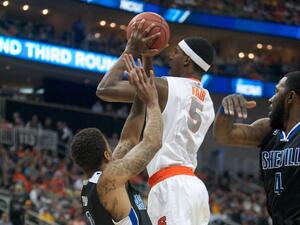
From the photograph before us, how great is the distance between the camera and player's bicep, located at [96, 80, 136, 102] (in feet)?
18.2

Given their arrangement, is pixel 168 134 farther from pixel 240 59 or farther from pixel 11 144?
pixel 240 59

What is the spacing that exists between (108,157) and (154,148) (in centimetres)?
32

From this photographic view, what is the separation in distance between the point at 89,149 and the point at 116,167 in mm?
241

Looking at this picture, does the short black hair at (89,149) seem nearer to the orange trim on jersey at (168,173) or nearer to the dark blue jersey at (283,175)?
the orange trim on jersey at (168,173)

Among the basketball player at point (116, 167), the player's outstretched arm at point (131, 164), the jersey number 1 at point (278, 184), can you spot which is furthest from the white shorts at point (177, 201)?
the player's outstretched arm at point (131, 164)

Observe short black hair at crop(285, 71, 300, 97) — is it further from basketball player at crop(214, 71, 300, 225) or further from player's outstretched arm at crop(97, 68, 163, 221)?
player's outstretched arm at crop(97, 68, 163, 221)

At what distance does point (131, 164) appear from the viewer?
15.6 feet

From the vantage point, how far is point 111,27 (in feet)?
117

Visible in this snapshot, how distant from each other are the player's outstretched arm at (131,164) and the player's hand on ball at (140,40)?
638mm

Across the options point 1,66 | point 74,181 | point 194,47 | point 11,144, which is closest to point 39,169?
point 74,181

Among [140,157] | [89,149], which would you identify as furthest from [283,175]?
[89,149]

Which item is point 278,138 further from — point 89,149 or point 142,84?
point 89,149

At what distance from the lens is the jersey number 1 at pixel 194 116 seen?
601 cm

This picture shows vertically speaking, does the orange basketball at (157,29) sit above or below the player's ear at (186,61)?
above
